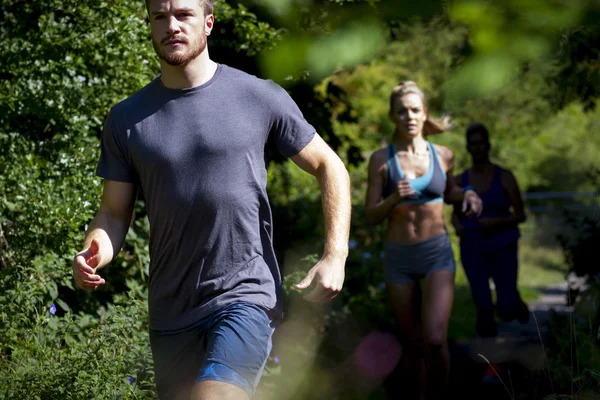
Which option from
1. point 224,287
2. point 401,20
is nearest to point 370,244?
point 224,287

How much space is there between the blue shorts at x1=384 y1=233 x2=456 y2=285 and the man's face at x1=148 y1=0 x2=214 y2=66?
2733mm

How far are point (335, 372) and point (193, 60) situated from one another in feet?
11.9

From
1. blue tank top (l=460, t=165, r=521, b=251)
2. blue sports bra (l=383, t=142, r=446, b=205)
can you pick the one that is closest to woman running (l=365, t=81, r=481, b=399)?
blue sports bra (l=383, t=142, r=446, b=205)

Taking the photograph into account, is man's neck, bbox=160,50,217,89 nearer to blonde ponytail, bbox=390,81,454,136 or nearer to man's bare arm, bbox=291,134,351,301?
man's bare arm, bbox=291,134,351,301

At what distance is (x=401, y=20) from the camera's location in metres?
1.84

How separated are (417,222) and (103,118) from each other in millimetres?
2007

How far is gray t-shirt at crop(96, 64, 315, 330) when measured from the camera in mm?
3289

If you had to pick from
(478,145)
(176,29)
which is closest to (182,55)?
(176,29)

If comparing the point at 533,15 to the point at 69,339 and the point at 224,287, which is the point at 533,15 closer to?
the point at 224,287

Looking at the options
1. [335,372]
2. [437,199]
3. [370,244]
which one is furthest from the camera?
[370,244]

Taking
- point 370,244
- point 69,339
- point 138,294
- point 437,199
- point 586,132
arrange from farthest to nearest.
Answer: point 586,132 < point 370,244 < point 437,199 < point 138,294 < point 69,339

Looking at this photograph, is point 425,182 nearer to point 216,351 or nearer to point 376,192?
point 376,192

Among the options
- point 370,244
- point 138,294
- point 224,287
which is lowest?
point 370,244

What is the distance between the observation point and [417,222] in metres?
5.81
